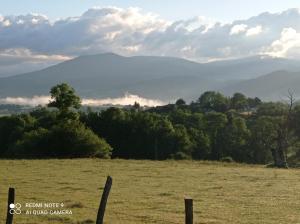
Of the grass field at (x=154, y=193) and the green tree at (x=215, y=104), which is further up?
the green tree at (x=215, y=104)

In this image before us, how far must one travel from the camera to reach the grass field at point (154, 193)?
64.2 feet

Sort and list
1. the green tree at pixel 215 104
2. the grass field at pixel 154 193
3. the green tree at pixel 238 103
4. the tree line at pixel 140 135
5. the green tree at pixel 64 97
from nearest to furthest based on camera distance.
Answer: the grass field at pixel 154 193 < the tree line at pixel 140 135 < the green tree at pixel 64 97 < the green tree at pixel 215 104 < the green tree at pixel 238 103

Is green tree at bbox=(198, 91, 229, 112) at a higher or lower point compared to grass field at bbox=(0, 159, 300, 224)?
higher

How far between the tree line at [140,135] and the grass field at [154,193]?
19.3 metres

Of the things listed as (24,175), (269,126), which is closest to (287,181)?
(24,175)

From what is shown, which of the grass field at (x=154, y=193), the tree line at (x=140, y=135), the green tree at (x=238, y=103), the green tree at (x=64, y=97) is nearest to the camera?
the grass field at (x=154, y=193)

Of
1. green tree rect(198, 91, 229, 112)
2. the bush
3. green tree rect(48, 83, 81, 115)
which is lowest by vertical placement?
the bush

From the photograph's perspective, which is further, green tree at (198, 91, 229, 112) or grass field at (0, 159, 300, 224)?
green tree at (198, 91, 229, 112)

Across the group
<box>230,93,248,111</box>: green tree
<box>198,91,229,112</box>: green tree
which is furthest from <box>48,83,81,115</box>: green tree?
<box>230,93,248,111</box>: green tree

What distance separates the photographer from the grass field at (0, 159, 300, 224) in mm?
19562

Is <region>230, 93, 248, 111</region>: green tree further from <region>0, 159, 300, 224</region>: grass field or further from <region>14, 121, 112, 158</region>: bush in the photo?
<region>0, 159, 300, 224</region>: grass field

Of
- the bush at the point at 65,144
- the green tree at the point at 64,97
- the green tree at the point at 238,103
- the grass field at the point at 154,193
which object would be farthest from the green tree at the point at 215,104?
the grass field at the point at 154,193

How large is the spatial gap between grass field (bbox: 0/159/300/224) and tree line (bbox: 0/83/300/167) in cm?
1931

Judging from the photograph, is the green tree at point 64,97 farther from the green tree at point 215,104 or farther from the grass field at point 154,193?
the green tree at point 215,104
